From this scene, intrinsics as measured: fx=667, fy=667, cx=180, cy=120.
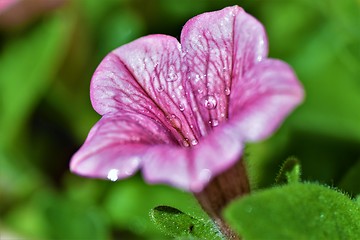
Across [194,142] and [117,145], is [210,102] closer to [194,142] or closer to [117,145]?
[194,142]

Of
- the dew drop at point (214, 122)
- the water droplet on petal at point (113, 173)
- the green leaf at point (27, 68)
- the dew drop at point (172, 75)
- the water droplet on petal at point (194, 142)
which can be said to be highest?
the dew drop at point (172, 75)

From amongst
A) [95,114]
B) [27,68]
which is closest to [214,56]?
[95,114]

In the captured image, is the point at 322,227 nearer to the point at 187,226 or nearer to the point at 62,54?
the point at 187,226

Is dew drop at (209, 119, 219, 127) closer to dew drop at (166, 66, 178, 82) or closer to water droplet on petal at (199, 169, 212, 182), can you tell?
dew drop at (166, 66, 178, 82)

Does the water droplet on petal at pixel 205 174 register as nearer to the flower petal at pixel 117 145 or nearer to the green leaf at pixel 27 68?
the flower petal at pixel 117 145

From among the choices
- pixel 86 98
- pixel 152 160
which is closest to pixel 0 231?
pixel 86 98

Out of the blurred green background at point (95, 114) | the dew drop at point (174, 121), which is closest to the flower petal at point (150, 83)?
the dew drop at point (174, 121)
